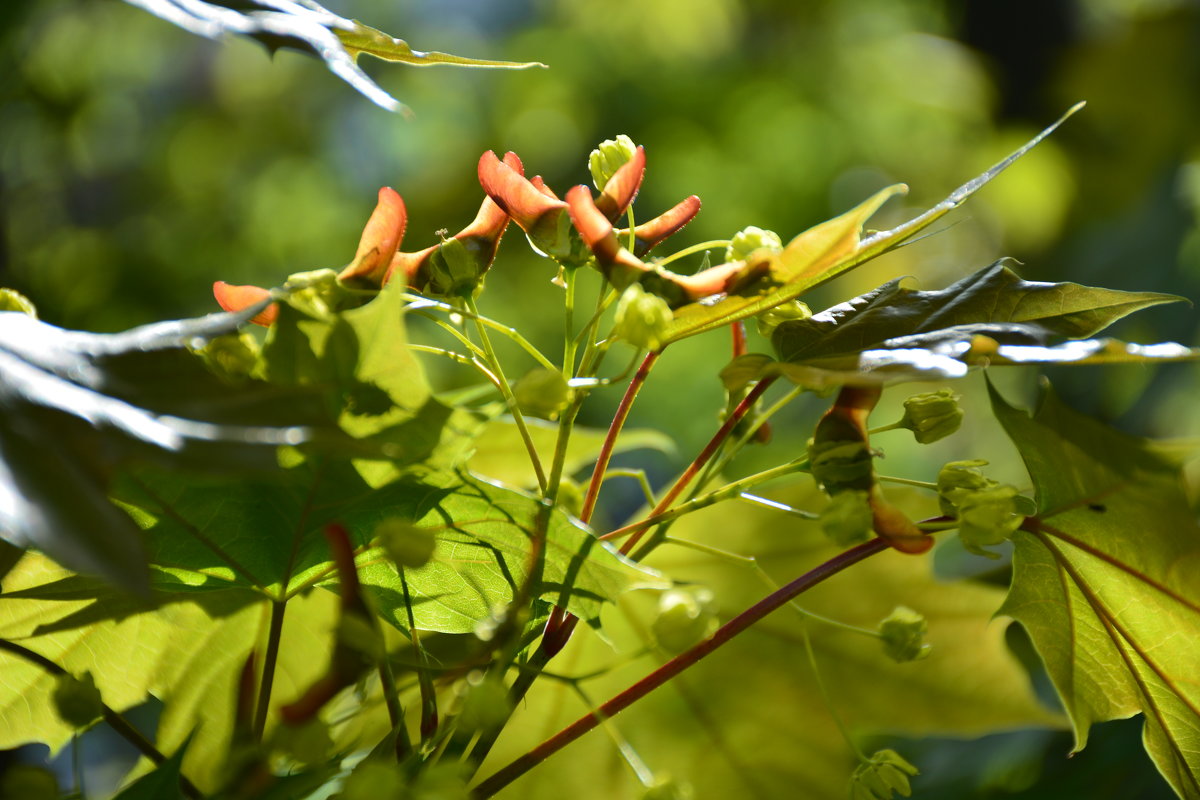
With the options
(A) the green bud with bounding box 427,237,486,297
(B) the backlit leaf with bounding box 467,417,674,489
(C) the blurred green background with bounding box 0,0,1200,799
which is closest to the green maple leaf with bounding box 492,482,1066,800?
(B) the backlit leaf with bounding box 467,417,674,489

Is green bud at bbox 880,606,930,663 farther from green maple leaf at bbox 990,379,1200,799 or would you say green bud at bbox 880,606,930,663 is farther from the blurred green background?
the blurred green background

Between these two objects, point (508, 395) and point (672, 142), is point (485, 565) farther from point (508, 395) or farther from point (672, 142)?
point (672, 142)

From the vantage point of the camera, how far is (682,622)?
245 mm

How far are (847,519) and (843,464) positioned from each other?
19 mm

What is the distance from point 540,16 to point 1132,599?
2.70 meters

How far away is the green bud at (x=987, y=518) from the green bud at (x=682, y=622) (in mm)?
77

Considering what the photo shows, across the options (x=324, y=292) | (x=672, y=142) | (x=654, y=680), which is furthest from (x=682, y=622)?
(x=672, y=142)

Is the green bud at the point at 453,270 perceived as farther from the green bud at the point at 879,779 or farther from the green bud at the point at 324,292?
the green bud at the point at 879,779

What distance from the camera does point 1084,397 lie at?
3.41 ft

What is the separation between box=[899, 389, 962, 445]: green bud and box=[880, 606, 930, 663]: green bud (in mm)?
56

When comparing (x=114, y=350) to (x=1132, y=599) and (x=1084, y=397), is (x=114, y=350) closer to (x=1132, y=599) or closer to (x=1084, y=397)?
(x=1132, y=599)

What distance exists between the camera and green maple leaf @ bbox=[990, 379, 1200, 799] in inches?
12.6

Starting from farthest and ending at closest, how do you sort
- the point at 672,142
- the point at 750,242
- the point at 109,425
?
the point at 672,142, the point at 750,242, the point at 109,425

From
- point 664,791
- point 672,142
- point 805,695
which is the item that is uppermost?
point 664,791
